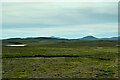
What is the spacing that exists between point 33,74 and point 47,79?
3.73 metres

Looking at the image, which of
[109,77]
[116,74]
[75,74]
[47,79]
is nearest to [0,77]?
[47,79]

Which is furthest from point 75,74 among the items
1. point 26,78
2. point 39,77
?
point 26,78

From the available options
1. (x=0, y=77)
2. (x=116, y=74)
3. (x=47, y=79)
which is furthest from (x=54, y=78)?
(x=116, y=74)

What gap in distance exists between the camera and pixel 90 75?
2525 centimetres

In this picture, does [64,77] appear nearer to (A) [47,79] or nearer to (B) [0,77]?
(A) [47,79]

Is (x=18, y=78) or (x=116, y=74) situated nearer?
(x=18, y=78)

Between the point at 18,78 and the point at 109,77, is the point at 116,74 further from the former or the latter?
the point at 18,78

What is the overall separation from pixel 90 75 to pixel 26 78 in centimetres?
1012

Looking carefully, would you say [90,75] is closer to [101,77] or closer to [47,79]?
[101,77]

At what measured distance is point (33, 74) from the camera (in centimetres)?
2588

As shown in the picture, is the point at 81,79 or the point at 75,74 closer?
the point at 81,79

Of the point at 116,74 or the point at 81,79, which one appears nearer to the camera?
the point at 81,79

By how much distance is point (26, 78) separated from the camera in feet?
77.3

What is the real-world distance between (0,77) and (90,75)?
14.2 metres
